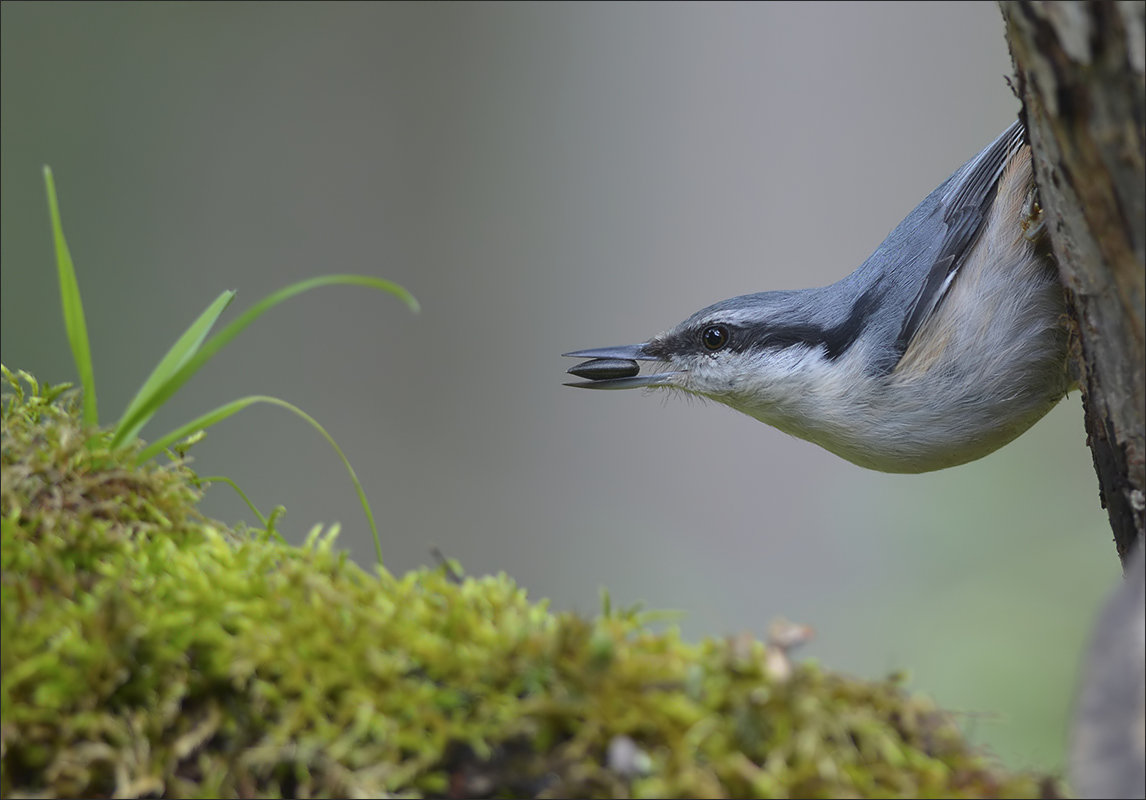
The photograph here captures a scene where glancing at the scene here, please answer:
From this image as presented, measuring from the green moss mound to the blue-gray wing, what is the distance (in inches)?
36.1

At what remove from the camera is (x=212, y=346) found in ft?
2.81

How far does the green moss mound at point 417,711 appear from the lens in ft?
2.23

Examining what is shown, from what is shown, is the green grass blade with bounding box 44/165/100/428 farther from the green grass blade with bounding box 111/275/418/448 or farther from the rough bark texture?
the rough bark texture

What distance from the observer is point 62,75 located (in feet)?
13.3

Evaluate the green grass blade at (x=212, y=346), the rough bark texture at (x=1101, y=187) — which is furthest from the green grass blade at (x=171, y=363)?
the rough bark texture at (x=1101, y=187)

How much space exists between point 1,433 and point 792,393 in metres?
1.25

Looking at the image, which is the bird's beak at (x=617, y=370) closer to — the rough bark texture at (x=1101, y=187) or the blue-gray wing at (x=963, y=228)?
the blue-gray wing at (x=963, y=228)

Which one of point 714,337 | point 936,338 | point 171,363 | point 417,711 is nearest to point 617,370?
point 714,337

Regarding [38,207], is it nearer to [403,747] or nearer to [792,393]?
[792,393]

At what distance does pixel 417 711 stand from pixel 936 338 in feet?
3.62

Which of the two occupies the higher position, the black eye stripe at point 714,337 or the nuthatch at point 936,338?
the black eye stripe at point 714,337

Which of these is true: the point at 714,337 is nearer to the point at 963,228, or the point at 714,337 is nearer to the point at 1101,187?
the point at 963,228

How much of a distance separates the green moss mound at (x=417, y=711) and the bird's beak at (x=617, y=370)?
1177 mm

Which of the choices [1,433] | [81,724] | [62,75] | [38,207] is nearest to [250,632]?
[81,724]
